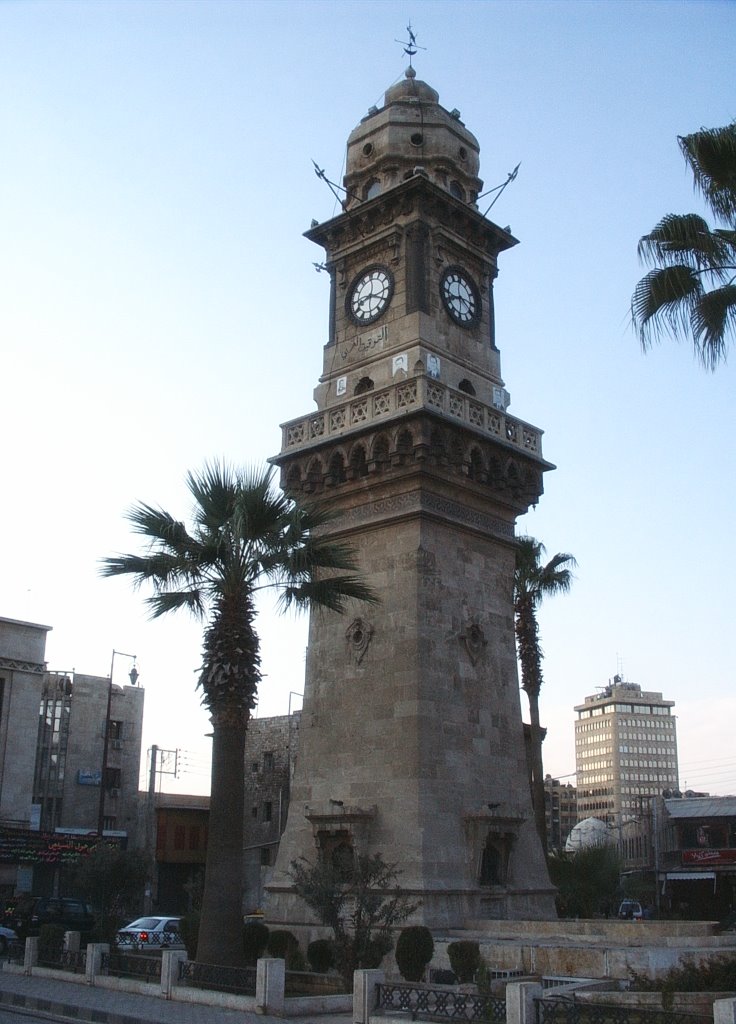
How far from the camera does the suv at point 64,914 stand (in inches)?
1131

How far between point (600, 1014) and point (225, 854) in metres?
6.93

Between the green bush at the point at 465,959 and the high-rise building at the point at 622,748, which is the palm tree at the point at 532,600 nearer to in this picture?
the green bush at the point at 465,959

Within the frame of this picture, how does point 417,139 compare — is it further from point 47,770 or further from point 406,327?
point 47,770

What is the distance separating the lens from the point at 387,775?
2142 centimetres

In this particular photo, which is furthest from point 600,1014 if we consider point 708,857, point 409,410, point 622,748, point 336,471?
point 622,748

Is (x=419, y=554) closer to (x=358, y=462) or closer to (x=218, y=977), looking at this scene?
(x=358, y=462)

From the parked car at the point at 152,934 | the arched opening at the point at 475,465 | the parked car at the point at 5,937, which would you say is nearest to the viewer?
the arched opening at the point at 475,465

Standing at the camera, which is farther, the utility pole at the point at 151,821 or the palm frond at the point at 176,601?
the utility pole at the point at 151,821

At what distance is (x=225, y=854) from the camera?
55.8 feet

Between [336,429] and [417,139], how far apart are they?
28.8ft

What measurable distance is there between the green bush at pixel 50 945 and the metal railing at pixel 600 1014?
10.7 meters

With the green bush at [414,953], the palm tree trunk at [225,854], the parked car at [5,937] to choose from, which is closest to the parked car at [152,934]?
the parked car at [5,937]

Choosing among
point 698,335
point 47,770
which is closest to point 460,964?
point 698,335

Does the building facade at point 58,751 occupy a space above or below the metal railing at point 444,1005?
above
